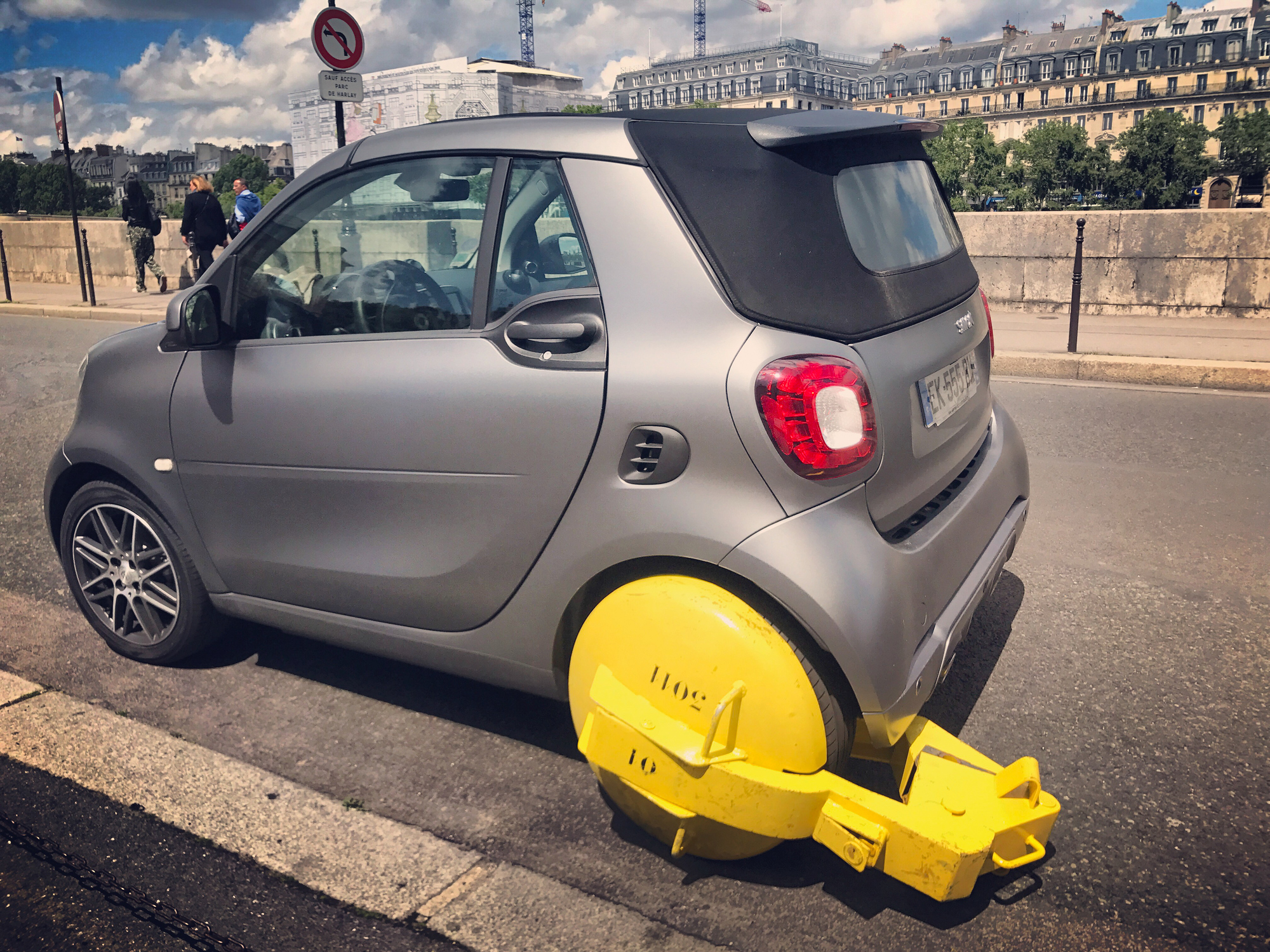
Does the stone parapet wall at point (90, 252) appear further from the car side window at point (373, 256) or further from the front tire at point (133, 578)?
the car side window at point (373, 256)

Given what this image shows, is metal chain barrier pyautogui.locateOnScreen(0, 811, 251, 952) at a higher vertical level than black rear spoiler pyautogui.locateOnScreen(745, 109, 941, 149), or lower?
lower

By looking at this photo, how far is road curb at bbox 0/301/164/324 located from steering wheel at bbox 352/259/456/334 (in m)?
12.9

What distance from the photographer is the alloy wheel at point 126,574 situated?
3.52 meters

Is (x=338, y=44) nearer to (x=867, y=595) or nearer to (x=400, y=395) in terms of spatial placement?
(x=400, y=395)

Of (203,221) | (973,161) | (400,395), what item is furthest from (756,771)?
(973,161)

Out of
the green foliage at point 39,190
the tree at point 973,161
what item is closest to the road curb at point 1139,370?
the tree at point 973,161

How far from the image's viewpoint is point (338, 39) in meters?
10.5

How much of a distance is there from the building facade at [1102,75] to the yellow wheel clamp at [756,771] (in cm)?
12833

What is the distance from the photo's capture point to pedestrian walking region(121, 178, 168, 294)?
1733cm

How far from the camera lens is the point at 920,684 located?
2359mm

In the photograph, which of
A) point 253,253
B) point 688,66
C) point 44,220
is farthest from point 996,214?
point 688,66

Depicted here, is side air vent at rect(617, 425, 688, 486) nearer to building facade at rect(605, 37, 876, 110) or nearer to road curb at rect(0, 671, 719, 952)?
road curb at rect(0, 671, 719, 952)

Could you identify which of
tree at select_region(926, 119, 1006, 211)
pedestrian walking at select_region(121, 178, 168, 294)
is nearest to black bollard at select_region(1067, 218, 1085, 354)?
pedestrian walking at select_region(121, 178, 168, 294)

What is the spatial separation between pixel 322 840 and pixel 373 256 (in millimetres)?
1569
